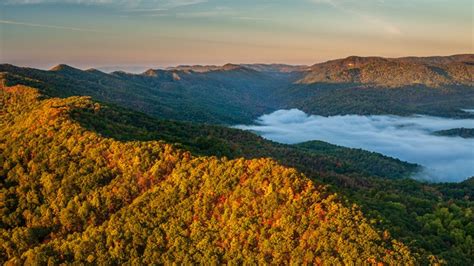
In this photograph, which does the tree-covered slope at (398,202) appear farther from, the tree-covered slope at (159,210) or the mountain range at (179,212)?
the tree-covered slope at (159,210)

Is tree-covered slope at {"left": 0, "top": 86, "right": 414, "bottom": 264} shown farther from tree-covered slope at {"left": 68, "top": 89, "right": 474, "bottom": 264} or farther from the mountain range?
tree-covered slope at {"left": 68, "top": 89, "right": 474, "bottom": 264}

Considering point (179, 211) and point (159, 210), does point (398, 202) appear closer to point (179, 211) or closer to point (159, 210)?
point (179, 211)

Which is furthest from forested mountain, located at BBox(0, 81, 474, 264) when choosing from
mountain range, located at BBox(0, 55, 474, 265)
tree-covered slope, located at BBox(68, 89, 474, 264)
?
tree-covered slope, located at BBox(68, 89, 474, 264)

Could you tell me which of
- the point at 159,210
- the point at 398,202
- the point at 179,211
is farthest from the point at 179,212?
the point at 398,202

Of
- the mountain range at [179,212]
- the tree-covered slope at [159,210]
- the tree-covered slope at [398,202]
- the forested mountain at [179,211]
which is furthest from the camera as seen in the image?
the tree-covered slope at [398,202]

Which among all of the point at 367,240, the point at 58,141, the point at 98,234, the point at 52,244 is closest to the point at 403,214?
the point at 367,240

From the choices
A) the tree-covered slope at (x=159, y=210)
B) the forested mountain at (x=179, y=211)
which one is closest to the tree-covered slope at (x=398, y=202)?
the forested mountain at (x=179, y=211)

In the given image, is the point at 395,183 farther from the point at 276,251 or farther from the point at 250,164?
the point at 276,251
